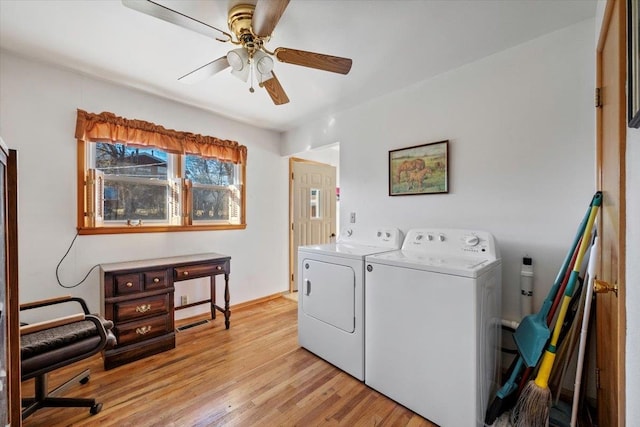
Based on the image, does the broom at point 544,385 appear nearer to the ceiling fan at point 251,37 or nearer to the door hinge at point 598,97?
the door hinge at point 598,97

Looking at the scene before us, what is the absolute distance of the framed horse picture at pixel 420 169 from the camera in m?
2.24

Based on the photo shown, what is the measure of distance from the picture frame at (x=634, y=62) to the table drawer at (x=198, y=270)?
2.85 meters

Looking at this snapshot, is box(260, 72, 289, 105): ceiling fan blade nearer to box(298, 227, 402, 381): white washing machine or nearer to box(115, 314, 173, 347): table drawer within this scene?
box(298, 227, 402, 381): white washing machine

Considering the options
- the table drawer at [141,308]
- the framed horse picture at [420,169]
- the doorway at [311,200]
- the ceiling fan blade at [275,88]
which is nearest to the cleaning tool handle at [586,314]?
the framed horse picture at [420,169]

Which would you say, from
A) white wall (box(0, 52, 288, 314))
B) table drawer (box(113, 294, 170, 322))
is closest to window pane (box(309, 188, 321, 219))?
white wall (box(0, 52, 288, 314))

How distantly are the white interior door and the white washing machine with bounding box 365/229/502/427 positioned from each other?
→ 224 cm

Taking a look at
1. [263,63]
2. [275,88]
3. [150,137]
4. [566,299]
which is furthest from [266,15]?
[566,299]

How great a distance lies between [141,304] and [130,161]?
1.35 m

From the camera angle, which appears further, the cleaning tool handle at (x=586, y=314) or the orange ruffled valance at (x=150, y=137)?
the orange ruffled valance at (x=150, y=137)

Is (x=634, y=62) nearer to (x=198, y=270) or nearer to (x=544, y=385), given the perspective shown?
(x=544, y=385)

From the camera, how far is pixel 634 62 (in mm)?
686

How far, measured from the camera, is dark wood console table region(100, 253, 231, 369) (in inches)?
82.4

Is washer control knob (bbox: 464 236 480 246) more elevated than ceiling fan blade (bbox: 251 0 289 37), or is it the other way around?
ceiling fan blade (bbox: 251 0 289 37)

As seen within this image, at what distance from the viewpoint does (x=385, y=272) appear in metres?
1.78
